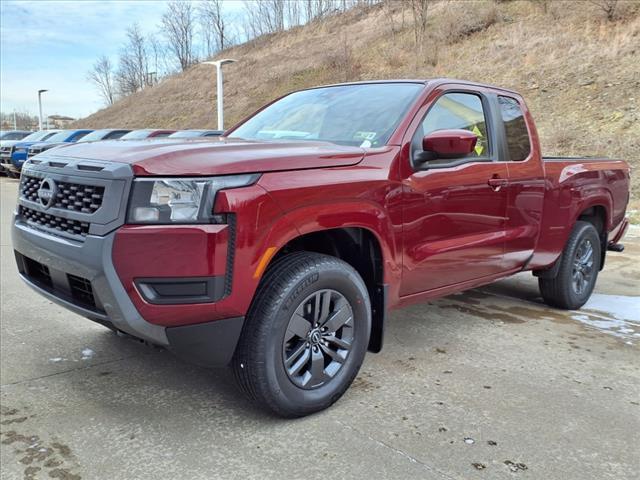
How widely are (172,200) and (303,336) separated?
0.95 m

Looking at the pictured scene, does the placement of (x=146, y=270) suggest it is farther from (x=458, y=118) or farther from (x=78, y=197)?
(x=458, y=118)

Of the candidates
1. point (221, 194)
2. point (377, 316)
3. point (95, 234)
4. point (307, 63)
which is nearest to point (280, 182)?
point (221, 194)

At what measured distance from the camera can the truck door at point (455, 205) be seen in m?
3.36

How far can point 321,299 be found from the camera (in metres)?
2.92

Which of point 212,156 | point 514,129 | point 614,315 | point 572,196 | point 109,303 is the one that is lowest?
point 614,315

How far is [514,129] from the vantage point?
175 inches

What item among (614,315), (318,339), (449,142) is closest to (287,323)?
(318,339)

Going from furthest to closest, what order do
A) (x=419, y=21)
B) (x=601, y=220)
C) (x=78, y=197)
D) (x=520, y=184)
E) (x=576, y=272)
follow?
(x=419, y=21)
(x=601, y=220)
(x=576, y=272)
(x=520, y=184)
(x=78, y=197)

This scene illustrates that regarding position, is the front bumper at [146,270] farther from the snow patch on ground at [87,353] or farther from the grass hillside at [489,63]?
the grass hillside at [489,63]

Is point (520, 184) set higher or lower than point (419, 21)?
lower

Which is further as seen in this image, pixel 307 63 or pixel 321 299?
pixel 307 63

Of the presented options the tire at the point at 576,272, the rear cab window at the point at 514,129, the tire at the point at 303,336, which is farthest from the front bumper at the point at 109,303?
the tire at the point at 576,272

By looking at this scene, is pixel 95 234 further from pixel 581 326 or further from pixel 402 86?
pixel 581 326

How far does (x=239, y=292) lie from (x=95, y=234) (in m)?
0.68
